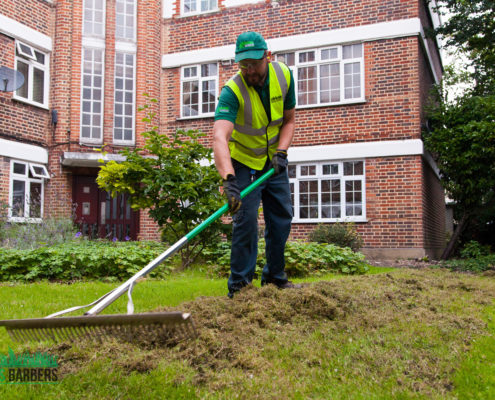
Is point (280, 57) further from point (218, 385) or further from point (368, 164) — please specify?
point (218, 385)

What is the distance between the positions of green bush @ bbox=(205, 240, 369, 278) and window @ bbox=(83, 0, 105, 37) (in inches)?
343

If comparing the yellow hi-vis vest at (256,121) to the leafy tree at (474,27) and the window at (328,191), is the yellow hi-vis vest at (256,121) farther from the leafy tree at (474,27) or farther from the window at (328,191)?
the leafy tree at (474,27)

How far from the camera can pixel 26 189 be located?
41.2 ft

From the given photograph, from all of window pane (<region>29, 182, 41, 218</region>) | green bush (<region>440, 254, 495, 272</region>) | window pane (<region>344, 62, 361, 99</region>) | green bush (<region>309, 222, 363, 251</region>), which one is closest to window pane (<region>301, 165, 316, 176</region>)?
window pane (<region>344, 62, 361, 99</region>)

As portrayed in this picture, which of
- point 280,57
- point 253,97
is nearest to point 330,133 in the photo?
point 280,57

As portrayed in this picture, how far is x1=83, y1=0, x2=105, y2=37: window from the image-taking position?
14.0 meters

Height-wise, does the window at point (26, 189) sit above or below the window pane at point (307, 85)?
below

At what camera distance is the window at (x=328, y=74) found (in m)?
12.4

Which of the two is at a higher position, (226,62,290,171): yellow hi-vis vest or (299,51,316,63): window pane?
(299,51,316,63): window pane

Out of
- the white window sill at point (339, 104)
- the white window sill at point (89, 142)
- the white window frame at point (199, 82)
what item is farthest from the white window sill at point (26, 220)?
the white window sill at point (339, 104)

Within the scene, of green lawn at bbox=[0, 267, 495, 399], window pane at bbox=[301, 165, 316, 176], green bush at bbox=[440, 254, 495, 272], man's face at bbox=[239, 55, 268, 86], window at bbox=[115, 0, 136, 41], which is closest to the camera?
green lawn at bbox=[0, 267, 495, 399]

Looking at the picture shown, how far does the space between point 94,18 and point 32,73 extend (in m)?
2.48

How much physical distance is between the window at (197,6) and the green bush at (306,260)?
8.46 m

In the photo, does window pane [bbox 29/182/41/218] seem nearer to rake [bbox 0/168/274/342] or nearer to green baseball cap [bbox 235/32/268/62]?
green baseball cap [bbox 235/32/268/62]
